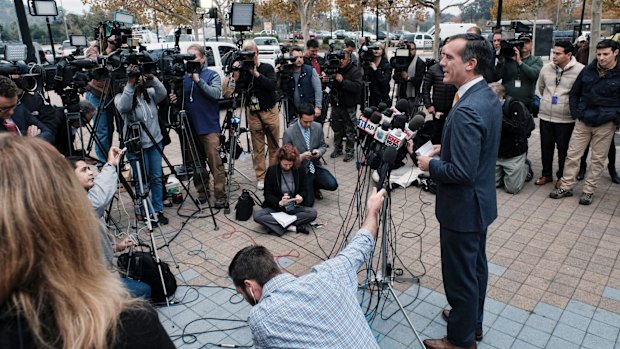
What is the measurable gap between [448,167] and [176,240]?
11.4 feet

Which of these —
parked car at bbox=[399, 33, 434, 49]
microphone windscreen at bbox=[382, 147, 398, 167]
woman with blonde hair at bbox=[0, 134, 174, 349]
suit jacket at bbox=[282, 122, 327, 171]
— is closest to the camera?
woman with blonde hair at bbox=[0, 134, 174, 349]

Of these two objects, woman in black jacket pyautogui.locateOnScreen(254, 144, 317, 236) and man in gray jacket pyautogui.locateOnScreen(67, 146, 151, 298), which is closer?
man in gray jacket pyautogui.locateOnScreen(67, 146, 151, 298)

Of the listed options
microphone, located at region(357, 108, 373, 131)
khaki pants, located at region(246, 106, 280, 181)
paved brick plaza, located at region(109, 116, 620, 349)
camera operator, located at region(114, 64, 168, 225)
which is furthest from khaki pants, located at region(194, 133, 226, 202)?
microphone, located at region(357, 108, 373, 131)

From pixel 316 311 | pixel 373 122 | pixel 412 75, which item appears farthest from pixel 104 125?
pixel 412 75

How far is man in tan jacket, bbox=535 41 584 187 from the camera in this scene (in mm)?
5820

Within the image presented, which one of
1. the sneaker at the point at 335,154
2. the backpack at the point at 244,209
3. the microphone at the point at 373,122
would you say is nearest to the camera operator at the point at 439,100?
the sneaker at the point at 335,154

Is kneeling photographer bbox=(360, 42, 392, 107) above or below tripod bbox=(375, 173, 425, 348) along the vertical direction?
above

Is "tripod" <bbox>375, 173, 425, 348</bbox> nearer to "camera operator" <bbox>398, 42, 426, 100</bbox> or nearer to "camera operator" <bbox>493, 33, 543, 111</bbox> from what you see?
"camera operator" <bbox>493, 33, 543, 111</bbox>

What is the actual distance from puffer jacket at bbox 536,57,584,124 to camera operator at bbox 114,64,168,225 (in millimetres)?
4892

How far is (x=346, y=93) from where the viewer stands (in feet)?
25.5

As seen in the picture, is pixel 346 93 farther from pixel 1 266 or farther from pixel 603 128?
pixel 1 266

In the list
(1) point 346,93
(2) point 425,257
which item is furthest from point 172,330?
(1) point 346,93

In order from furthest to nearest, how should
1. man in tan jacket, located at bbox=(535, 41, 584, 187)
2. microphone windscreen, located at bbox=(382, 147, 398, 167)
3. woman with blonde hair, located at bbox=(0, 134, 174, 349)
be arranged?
1. man in tan jacket, located at bbox=(535, 41, 584, 187)
2. microphone windscreen, located at bbox=(382, 147, 398, 167)
3. woman with blonde hair, located at bbox=(0, 134, 174, 349)

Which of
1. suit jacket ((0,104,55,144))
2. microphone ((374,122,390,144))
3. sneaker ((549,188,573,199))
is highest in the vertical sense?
microphone ((374,122,390,144))
